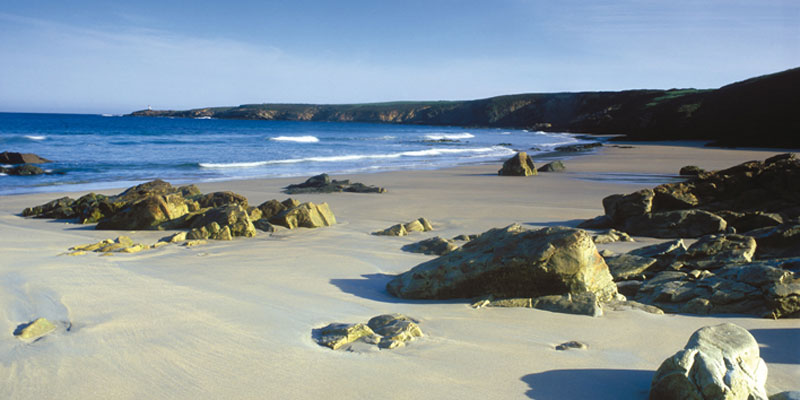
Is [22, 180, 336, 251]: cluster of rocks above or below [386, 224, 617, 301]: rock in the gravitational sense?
below

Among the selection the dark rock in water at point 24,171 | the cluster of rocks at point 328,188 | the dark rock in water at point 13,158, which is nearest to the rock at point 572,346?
the cluster of rocks at point 328,188

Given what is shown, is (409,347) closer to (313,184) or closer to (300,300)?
(300,300)

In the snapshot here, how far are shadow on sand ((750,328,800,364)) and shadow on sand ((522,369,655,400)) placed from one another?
0.77 metres

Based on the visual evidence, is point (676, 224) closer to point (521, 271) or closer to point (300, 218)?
point (521, 271)

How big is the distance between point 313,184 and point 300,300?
376 inches

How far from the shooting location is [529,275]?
153 inches

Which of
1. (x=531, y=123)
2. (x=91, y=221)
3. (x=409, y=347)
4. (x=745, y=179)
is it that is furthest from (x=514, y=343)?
(x=531, y=123)

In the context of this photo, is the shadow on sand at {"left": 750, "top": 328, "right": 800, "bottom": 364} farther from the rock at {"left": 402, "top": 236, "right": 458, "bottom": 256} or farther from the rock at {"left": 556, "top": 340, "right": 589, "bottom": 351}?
the rock at {"left": 402, "top": 236, "right": 458, "bottom": 256}

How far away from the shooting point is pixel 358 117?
504 feet

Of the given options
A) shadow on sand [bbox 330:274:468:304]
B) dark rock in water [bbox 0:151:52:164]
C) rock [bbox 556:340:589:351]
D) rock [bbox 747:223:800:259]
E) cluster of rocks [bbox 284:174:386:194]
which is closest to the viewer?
rock [bbox 556:340:589:351]

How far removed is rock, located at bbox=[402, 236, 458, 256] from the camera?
5746mm

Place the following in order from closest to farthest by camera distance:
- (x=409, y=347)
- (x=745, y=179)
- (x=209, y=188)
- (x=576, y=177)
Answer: (x=409, y=347) → (x=745, y=179) → (x=209, y=188) → (x=576, y=177)

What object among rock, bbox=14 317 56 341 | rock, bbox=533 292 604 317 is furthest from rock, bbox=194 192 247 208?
rock, bbox=533 292 604 317

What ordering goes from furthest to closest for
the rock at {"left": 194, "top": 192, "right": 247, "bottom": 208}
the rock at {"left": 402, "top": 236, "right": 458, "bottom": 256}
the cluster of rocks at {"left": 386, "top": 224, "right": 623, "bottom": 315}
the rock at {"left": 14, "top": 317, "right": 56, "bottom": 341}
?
the rock at {"left": 194, "top": 192, "right": 247, "bottom": 208} < the rock at {"left": 402, "top": 236, "right": 458, "bottom": 256} < the cluster of rocks at {"left": 386, "top": 224, "right": 623, "bottom": 315} < the rock at {"left": 14, "top": 317, "right": 56, "bottom": 341}
